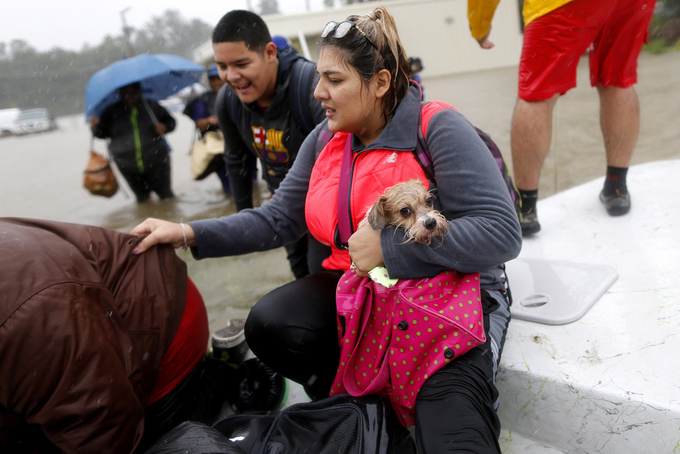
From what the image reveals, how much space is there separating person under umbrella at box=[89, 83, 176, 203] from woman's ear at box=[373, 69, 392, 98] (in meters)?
6.67

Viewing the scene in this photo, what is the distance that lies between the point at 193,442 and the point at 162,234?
3.02 ft

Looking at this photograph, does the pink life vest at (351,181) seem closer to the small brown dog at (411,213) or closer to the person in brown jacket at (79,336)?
the small brown dog at (411,213)

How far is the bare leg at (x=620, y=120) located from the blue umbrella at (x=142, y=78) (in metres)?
6.44

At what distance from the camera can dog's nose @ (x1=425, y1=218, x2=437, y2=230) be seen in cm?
157

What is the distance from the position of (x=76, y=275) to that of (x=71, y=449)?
1.99 feet

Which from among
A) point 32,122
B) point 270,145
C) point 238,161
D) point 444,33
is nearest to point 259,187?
point 238,161

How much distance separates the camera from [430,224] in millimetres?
1574

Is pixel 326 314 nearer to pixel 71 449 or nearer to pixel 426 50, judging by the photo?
pixel 71 449

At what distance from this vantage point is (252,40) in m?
2.95

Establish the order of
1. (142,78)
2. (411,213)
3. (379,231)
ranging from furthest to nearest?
(142,78), (379,231), (411,213)

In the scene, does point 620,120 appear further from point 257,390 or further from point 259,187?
point 259,187

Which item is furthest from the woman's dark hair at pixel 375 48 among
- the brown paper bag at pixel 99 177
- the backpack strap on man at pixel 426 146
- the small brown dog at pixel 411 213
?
the brown paper bag at pixel 99 177

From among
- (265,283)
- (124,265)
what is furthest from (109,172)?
(124,265)

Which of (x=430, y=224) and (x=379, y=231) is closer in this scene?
(x=430, y=224)
